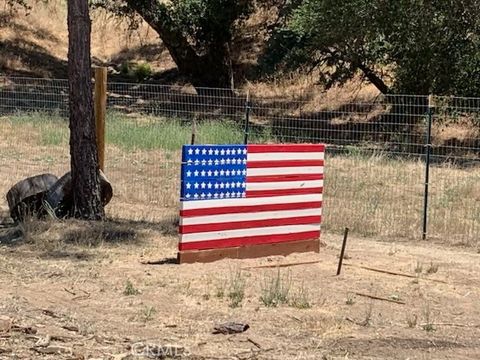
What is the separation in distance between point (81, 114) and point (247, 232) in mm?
2806

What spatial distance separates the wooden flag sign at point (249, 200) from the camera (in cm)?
829

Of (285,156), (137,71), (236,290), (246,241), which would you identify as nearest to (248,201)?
(246,241)

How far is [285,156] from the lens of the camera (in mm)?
9023

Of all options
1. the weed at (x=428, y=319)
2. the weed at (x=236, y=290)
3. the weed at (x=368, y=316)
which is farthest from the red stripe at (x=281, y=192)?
the weed at (x=428, y=319)

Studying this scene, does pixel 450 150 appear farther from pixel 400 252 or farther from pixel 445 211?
pixel 400 252

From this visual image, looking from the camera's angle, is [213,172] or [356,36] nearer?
[213,172]

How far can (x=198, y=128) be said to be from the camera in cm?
1739

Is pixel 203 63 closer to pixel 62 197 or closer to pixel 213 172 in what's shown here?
pixel 62 197

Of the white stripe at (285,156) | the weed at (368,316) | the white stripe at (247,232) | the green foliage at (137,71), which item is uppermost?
the green foliage at (137,71)

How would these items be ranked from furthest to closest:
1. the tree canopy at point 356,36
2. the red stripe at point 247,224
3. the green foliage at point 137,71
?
1. the green foliage at point 137,71
2. the tree canopy at point 356,36
3. the red stripe at point 247,224

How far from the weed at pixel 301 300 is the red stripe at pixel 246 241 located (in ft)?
4.71

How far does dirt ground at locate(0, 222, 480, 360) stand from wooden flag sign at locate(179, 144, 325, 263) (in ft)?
0.72

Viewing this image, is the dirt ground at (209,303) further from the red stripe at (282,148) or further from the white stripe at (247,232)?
the red stripe at (282,148)

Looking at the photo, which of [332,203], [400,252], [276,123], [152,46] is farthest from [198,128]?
[152,46]
